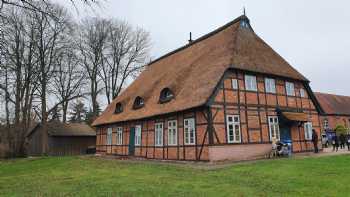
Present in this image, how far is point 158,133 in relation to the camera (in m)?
17.9

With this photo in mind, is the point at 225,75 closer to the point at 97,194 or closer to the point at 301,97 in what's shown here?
the point at 301,97

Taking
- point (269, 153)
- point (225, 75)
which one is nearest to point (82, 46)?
point (225, 75)

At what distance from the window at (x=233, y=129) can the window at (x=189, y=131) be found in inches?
71.7

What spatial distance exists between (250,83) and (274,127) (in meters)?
2.97

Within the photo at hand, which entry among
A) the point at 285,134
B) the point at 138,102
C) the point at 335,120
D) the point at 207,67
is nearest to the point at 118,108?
the point at 138,102

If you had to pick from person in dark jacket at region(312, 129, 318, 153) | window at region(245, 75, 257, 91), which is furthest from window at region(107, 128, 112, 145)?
person in dark jacket at region(312, 129, 318, 153)

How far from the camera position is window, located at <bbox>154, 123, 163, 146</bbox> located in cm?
1759

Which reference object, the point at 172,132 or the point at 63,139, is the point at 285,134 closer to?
the point at 172,132

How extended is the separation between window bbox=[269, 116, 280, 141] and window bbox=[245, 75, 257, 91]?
205 centimetres

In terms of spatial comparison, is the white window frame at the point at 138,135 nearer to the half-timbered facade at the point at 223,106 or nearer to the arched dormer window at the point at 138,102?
the half-timbered facade at the point at 223,106

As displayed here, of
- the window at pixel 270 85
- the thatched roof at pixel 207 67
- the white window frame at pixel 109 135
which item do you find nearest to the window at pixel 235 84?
the thatched roof at pixel 207 67

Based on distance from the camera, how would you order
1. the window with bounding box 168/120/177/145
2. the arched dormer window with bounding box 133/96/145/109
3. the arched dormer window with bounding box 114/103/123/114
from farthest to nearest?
1. the arched dormer window with bounding box 114/103/123/114
2. the arched dormer window with bounding box 133/96/145/109
3. the window with bounding box 168/120/177/145

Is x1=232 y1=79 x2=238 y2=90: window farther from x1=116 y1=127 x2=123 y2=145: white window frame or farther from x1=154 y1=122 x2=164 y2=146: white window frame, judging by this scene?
x1=116 y1=127 x2=123 y2=145: white window frame

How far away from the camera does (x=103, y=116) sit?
85.3 ft
